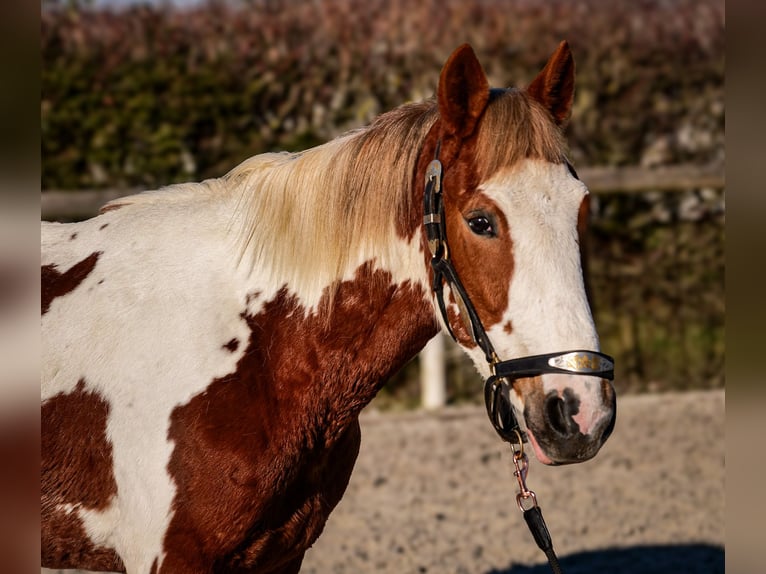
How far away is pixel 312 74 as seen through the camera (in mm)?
6793

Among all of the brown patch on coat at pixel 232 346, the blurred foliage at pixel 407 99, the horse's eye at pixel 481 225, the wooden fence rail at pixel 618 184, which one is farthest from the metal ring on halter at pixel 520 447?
the blurred foliage at pixel 407 99

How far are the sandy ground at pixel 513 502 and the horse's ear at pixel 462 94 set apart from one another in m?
2.44

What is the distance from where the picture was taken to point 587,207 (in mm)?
2098

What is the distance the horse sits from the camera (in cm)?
204

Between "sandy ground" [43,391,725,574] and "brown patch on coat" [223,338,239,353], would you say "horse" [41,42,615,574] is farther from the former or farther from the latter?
"sandy ground" [43,391,725,574]

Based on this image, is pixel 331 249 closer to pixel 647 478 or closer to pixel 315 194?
pixel 315 194

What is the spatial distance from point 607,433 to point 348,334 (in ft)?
2.28

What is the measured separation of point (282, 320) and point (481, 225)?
585mm

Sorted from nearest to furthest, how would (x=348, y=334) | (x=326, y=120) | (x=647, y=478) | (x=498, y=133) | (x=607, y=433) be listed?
(x=607, y=433) < (x=498, y=133) < (x=348, y=334) < (x=647, y=478) < (x=326, y=120)

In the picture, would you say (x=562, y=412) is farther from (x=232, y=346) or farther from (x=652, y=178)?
(x=652, y=178)

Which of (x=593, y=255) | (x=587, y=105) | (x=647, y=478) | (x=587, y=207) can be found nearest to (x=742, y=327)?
(x=587, y=207)

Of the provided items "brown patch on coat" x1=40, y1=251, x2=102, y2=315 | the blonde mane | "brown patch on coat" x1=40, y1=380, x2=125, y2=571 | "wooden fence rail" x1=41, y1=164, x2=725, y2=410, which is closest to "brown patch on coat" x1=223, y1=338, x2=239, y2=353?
the blonde mane

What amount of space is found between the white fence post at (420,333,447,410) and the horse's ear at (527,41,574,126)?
410 cm

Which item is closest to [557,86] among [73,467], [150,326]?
[150,326]
